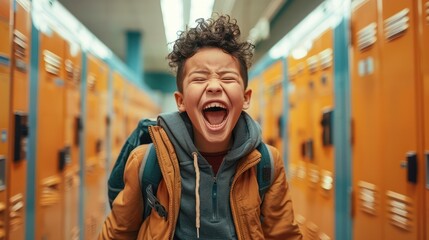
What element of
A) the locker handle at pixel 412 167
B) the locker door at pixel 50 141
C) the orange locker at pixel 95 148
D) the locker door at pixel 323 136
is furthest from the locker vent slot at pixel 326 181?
the orange locker at pixel 95 148

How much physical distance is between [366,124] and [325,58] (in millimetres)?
622

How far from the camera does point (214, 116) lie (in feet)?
4.78

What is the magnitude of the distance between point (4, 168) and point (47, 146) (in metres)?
0.67

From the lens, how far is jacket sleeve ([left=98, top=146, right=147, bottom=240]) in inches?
56.7

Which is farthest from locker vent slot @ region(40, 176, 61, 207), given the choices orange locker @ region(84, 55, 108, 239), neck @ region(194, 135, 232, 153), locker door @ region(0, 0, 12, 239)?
neck @ region(194, 135, 232, 153)

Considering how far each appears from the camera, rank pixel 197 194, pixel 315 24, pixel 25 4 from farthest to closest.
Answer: pixel 315 24
pixel 25 4
pixel 197 194

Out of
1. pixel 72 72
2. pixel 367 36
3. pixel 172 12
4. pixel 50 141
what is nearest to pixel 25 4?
pixel 50 141

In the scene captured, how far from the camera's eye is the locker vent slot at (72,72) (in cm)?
278

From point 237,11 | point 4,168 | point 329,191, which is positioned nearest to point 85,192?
point 4,168

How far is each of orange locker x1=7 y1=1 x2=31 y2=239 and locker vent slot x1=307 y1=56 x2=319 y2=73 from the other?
1.73 metres

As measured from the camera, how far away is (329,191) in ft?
8.31

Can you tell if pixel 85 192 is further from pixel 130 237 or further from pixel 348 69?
pixel 348 69

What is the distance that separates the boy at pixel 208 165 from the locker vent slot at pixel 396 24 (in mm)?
689

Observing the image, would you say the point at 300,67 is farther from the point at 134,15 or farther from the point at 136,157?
the point at 134,15
